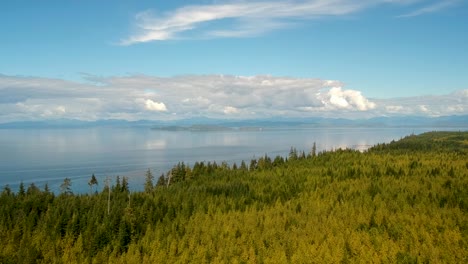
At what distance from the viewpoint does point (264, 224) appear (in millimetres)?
72250

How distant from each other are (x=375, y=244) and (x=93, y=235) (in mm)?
48795

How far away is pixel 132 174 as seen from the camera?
650ft

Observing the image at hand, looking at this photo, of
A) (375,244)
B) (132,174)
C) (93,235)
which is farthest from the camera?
(132,174)

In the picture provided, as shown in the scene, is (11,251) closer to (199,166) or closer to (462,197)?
(462,197)

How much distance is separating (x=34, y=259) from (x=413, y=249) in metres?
58.4

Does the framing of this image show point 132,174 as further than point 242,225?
Yes

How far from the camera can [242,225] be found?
Answer: 244 ft

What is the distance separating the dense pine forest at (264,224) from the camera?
5367cm

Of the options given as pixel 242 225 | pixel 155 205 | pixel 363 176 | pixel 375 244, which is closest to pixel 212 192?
pixel 155 205

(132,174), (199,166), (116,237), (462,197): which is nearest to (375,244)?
(462,197)

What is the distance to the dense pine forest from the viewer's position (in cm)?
5367

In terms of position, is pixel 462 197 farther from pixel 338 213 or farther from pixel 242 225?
pixel 242 225

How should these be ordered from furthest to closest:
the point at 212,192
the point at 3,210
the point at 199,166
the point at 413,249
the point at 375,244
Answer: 1. the point at 199,166
2. the point at 212,192
3. the point at 3,210
4. the point at 375,244
5. the point at 413,249

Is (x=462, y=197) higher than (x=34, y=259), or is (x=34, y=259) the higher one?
(x=462, y=197)
